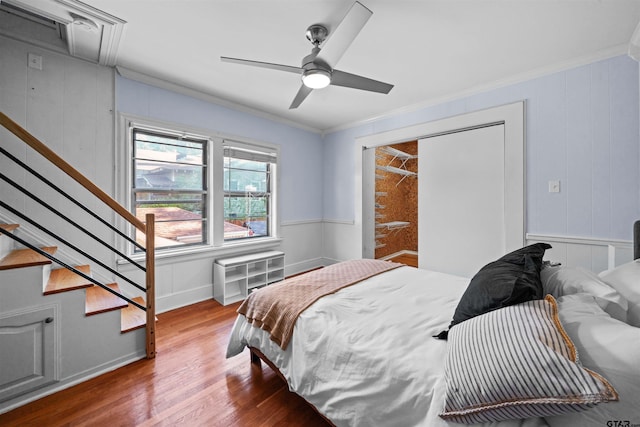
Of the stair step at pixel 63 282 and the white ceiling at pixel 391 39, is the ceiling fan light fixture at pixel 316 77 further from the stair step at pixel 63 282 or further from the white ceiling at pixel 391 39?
the stair step at pixel 63 282

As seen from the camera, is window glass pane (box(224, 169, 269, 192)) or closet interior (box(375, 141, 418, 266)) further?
closet interior (box(375, 141, 418, 266))

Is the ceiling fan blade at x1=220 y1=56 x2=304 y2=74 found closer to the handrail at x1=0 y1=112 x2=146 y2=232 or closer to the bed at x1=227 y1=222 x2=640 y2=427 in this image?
the handrail at x1=0 y1=112 x2=146 y2=232

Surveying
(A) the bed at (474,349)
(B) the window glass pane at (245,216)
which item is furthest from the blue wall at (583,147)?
(B) the window glass pane at (245,216)

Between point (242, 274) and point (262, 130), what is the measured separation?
2.05m

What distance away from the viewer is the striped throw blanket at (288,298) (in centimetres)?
157

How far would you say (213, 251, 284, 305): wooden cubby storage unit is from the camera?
10.4ft

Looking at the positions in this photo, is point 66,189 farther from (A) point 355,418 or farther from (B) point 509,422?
(B) point 509,422

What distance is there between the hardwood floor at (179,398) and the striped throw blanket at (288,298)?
0.40m

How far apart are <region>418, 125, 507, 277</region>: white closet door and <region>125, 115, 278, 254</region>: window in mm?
2206

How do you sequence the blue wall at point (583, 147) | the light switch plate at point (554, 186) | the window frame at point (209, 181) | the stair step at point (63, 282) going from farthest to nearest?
the window frame at point (209, 181)
the light switch plate at point (554, 186)
the blue wall at point (583, 147)
the stair step at point (63, 282)

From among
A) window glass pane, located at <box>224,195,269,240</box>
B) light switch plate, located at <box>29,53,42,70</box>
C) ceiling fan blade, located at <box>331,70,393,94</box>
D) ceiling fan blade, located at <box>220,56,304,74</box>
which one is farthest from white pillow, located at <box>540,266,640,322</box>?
light switch plate, located at <box>29,53,42,70</box>

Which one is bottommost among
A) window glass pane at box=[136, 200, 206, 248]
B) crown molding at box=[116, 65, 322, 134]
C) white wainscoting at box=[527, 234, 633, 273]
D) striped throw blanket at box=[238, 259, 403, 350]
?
striped throw blanket at box=[238, 259, 403, 350]

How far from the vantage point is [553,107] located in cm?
249

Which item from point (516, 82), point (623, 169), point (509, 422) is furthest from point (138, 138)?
point (623, 169)
